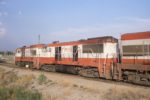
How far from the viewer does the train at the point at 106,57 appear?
1805 cm

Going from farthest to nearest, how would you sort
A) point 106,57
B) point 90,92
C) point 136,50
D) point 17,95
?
point 106,57 → point 136,50 → point 17,95 → point 90,92

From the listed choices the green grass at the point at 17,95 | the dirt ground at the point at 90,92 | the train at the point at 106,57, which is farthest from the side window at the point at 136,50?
the green grass at the point at 17,95

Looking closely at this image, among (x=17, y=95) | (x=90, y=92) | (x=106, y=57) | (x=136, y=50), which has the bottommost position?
(x=17, y=95)

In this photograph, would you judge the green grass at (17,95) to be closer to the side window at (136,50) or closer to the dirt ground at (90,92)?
the dirt ground at (90,92)

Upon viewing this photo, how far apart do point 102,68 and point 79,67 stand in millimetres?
3836

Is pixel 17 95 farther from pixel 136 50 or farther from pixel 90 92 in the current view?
pixel 136 50

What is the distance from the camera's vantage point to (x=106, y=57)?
21.5 meters

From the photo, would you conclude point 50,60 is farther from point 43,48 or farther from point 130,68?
point 130,68

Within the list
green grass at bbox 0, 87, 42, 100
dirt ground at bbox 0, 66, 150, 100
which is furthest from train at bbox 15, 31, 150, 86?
green grass at bbox 0, 87, 42, 100

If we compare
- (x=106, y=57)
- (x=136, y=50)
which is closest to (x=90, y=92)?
(x=136, y=50)

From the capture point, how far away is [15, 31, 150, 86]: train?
59.2 ft

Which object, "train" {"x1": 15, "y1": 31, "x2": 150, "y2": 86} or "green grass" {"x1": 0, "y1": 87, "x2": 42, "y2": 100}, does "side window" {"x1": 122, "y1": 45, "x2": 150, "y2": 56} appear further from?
"green grass" {"x1": 0, "y1": 87, "x2": 42, "y2": 100}

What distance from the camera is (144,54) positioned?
59.2ft

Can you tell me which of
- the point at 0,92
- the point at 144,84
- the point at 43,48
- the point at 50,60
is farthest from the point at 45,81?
the point at 43,48
